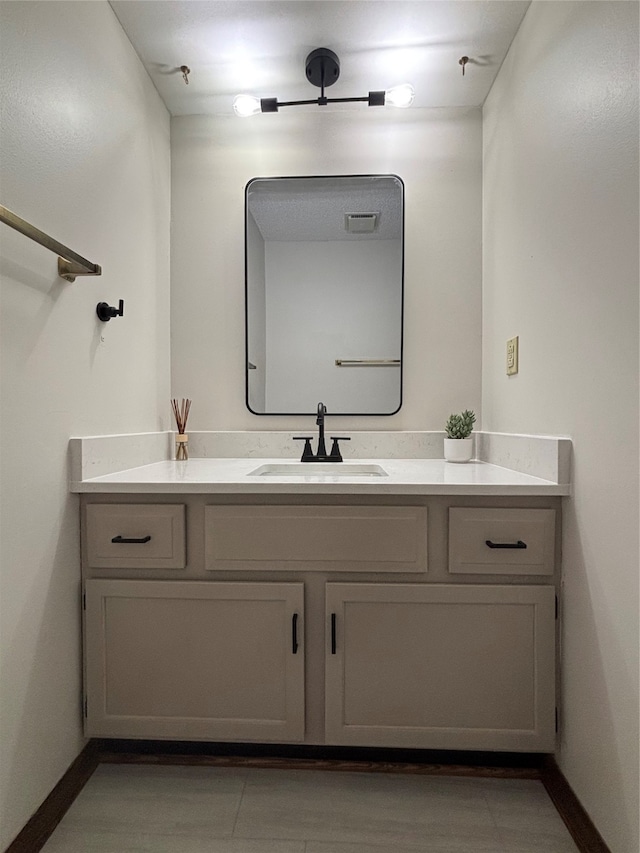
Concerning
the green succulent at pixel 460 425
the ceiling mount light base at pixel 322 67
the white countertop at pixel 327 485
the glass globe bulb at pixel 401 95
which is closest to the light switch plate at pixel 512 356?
the green succulent at pixel 460 425

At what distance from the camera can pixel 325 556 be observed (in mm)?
1258

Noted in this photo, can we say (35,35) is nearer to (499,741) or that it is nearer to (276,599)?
(276,599)

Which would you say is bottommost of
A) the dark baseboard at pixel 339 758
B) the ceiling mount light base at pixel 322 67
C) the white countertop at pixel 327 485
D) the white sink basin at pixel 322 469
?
the dark baseboard at pixel 339 758

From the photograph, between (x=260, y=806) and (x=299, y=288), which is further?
(x=299, y=288)

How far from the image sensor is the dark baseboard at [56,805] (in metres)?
1.07

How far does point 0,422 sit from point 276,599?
0.75 m

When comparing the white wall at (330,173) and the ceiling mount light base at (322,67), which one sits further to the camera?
the white wall at (330,173)

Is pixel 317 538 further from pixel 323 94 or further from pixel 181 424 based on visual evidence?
pixel 323 94

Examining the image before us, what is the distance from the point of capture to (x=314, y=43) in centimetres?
156

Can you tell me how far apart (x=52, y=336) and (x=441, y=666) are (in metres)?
1.26

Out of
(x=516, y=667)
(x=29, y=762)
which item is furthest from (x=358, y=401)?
(x=29, y=762)

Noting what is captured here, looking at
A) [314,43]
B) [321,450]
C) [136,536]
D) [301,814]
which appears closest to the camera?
[301,814]

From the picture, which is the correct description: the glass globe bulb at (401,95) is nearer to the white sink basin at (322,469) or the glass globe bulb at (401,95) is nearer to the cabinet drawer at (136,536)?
the white sink basin at (322,469)

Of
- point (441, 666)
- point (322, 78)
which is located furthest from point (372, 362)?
point (441, 666)
